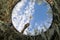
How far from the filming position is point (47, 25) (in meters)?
2.04

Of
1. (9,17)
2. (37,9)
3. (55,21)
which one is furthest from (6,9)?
(55,21)

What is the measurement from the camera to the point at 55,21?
2.05 metres

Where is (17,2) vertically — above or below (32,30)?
above

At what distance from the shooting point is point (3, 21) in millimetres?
2055

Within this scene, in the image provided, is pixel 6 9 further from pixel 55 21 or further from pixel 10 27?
pixel 55 21

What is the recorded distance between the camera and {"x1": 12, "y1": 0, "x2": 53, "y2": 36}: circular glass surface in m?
2.04

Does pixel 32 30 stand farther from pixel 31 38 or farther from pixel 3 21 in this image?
pixel 3 21

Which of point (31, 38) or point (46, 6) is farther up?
point (46, 6)

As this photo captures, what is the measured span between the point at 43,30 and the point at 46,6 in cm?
16

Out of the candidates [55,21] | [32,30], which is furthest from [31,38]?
[55,21]

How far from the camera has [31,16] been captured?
6.77ft

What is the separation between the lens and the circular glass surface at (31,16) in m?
2.04

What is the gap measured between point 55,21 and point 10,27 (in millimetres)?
294

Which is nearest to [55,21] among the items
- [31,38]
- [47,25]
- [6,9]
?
[47,25]
